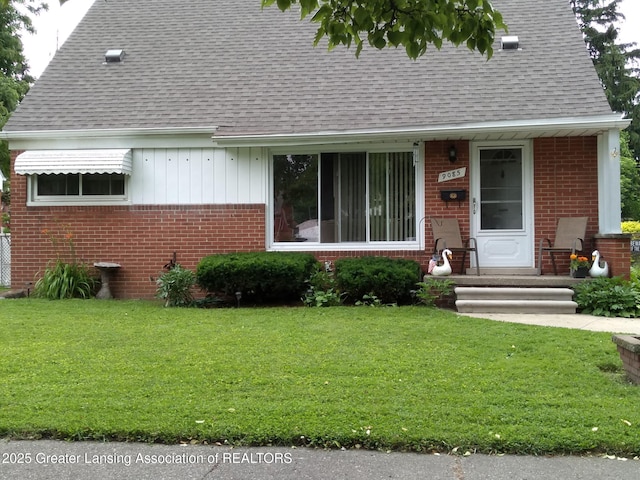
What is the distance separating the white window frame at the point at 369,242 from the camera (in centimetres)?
936

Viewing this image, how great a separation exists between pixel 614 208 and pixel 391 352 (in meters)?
5.43

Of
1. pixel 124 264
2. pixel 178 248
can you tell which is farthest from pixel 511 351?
pixel 124 264

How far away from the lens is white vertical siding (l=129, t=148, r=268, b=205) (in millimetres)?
9602

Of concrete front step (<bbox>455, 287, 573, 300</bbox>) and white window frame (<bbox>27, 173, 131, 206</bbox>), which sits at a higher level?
white window frame (<bbox>27, 173, 131, 206</bbox>)

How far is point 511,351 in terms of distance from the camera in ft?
17.7

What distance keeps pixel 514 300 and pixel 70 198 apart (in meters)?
7.88

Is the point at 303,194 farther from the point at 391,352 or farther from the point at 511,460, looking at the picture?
the point at 511,460

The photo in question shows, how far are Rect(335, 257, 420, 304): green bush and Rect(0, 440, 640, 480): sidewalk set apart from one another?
16.1ft

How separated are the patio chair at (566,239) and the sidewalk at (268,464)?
20.0 feet

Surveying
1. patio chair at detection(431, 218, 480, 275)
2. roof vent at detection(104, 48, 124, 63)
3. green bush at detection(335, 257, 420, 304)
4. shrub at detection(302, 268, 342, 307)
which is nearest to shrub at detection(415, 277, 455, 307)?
green bush at detection(335, 257, 420, 304)

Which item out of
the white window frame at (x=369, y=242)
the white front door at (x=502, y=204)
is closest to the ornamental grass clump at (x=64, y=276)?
Result: the white window frame at (x=369, y=242)

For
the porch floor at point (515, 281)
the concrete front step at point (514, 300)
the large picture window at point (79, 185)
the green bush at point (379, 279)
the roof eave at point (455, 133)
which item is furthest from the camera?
the large picture window at point (79, 185)

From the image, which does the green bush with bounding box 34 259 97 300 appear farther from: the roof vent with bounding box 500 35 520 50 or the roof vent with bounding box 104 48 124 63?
the roof vent with bounding box 500 35 520 50

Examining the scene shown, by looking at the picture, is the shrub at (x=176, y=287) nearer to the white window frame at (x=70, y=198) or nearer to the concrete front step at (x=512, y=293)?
the white window frame at (x=70, y=198)
